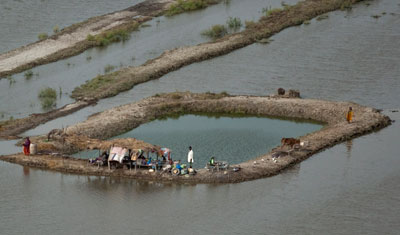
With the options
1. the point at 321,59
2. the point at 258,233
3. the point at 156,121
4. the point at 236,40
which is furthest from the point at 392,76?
the point at 258,233

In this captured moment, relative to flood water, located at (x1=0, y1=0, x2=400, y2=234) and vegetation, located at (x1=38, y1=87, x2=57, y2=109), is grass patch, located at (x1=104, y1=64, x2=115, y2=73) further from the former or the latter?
flood water, located at (x1=0, y1=0, x2=400, y2=234)

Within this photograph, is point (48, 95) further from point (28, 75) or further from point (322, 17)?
point (322, 17)

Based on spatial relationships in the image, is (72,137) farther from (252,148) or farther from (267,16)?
(267,16)

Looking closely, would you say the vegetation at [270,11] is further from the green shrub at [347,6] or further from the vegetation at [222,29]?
the green shrub at [347,6]

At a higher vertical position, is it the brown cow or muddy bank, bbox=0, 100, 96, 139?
muddy bank, bbox=0, 100, 96, 139

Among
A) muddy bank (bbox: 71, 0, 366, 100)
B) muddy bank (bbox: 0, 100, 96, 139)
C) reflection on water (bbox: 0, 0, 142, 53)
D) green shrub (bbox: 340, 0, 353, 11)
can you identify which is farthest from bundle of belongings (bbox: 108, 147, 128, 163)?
green shrub (bbox: 340, 0, 353, 11)

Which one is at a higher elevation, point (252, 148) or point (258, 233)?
point (252, 148)
